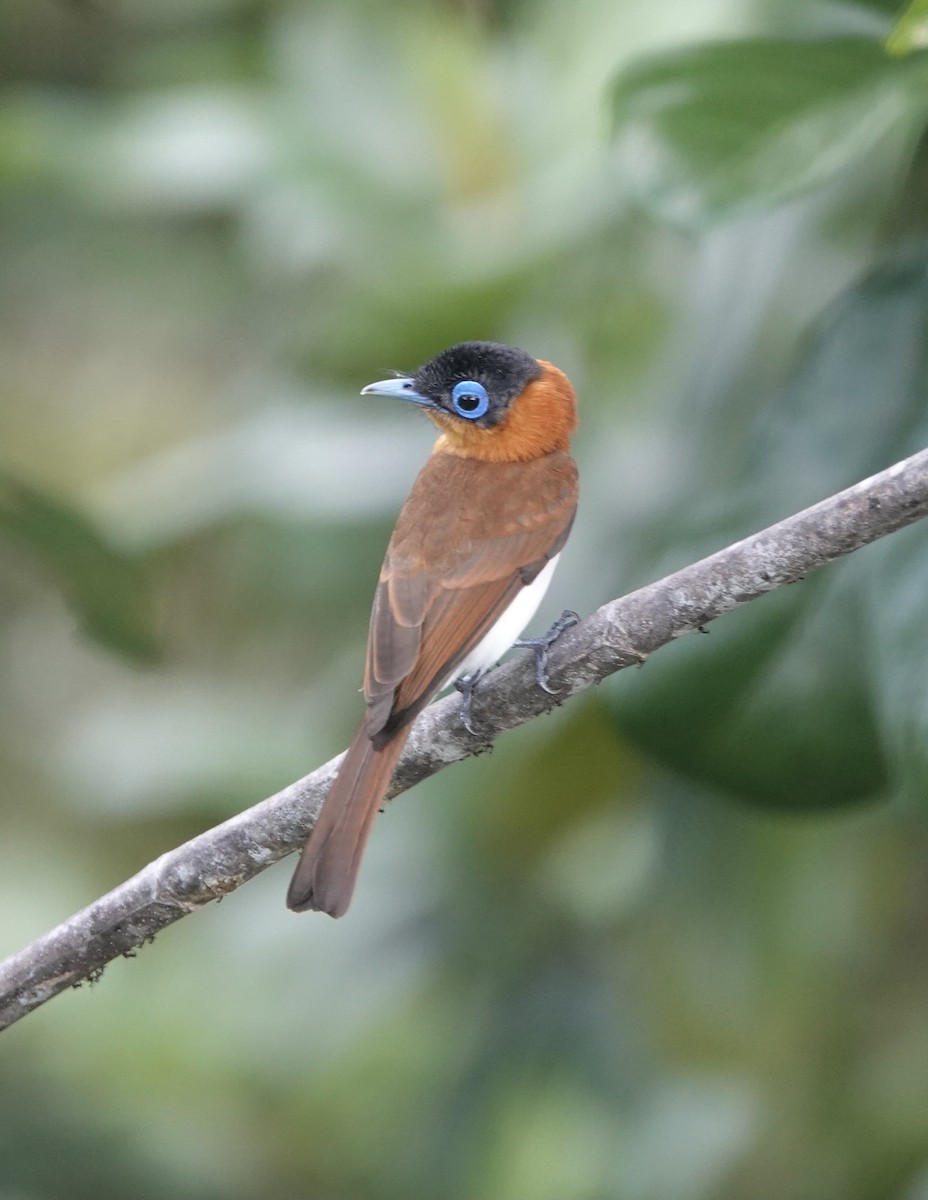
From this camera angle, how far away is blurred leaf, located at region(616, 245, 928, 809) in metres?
2.90

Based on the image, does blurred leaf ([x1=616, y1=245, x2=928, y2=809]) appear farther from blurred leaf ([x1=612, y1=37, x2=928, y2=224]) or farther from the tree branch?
the tree branch

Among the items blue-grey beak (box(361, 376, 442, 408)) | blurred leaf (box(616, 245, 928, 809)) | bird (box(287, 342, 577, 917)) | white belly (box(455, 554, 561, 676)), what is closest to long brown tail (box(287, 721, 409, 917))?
bird (box(287, 342, 577, 917))

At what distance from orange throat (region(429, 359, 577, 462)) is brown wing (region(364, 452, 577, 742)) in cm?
3

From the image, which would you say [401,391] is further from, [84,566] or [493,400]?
[84,566]

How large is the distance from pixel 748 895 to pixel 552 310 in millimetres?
1454

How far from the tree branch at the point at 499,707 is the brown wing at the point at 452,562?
14 centimetres

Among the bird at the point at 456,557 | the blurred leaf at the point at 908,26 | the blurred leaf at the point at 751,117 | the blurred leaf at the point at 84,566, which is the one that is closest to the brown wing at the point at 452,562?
the bird at the point at 456,557

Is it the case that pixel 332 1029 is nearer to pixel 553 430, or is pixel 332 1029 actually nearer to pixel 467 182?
pixel 553 430

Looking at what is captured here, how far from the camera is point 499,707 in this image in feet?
8.04

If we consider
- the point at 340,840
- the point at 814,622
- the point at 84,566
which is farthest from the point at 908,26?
the point at 84,566

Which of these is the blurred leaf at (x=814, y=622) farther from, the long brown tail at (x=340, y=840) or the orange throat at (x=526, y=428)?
the long brown tail at (x=340, y=840)

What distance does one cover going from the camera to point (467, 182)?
4.38 meters

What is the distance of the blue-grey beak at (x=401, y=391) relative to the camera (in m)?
3.26

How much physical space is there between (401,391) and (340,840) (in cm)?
119
